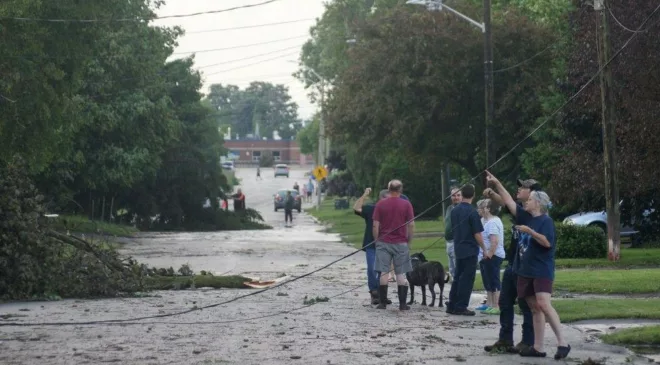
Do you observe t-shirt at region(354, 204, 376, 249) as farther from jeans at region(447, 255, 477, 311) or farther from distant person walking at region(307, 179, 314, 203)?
distant person walking at region(307, 179, 314, 203)

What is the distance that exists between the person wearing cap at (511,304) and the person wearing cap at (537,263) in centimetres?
6

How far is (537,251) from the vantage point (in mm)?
12836

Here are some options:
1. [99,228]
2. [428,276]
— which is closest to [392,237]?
[428,276]

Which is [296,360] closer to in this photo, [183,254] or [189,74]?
[183,254]

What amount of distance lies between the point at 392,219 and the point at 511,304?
5060 millimetres

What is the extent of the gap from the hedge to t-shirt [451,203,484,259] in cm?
1412

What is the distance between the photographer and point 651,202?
35594mm

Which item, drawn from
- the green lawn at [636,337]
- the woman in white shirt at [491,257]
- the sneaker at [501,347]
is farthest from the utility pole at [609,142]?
the sneaker at [501,347]

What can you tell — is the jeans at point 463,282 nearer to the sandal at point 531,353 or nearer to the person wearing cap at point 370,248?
the person wearing cap at point 370,248

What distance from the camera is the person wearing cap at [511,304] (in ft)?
42.9

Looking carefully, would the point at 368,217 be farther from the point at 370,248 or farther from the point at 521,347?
the point at 521,347

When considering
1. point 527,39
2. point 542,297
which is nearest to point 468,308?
point 542,297

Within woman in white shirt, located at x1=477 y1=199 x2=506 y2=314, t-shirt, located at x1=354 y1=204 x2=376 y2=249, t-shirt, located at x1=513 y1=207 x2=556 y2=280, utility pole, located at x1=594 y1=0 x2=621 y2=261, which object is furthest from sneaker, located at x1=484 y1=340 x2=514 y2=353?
utility pole, located at x1=594 y1=0 x2=621 y2=261

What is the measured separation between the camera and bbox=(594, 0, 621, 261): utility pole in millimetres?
28891
